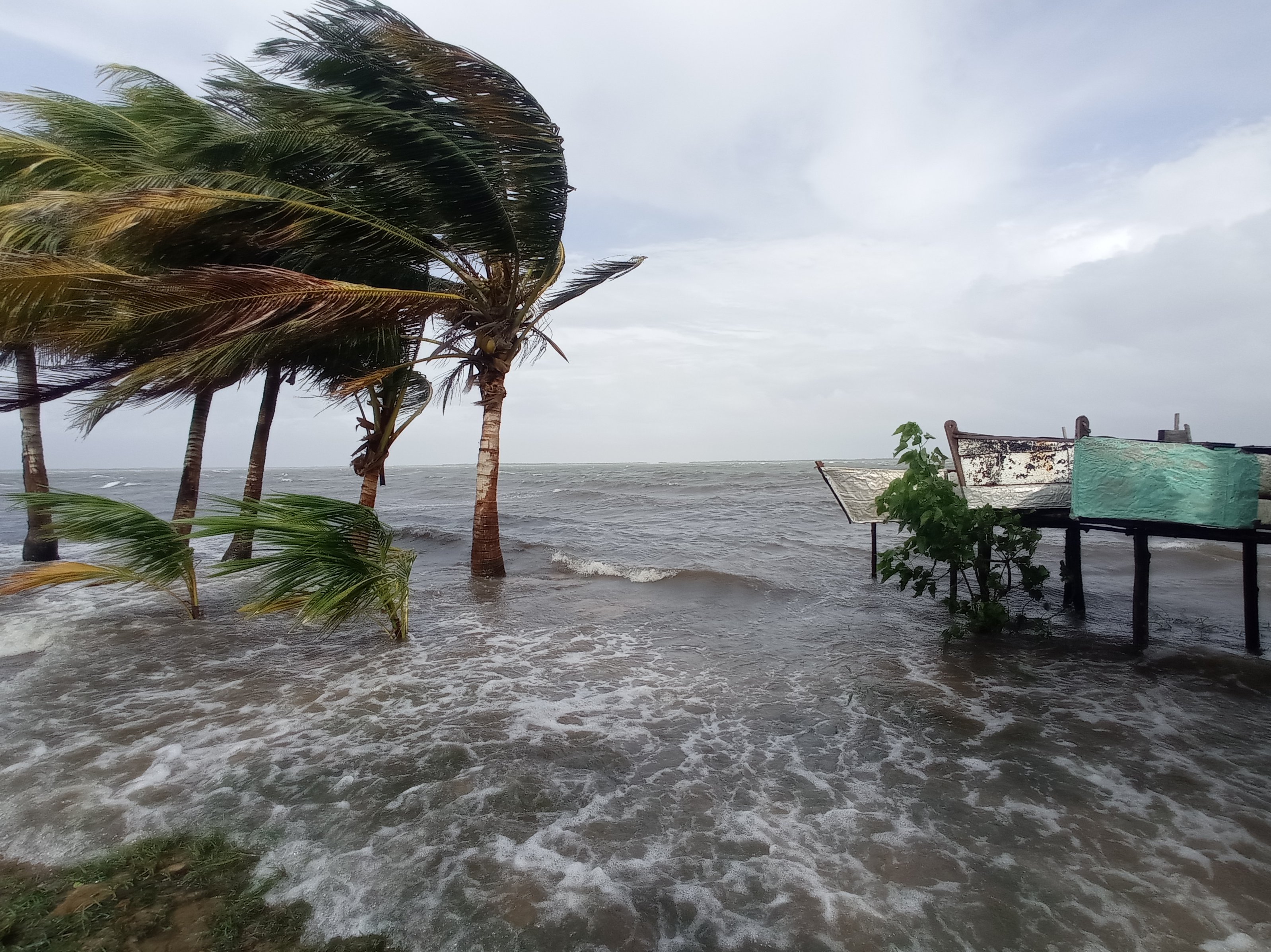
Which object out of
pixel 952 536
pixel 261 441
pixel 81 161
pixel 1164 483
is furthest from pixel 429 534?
pixel 1164 483

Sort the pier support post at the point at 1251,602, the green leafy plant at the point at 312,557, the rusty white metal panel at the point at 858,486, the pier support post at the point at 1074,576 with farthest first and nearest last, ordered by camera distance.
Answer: the rusty white metal panel at the point at 858,486 < the pier support post at the point at 1074,576 < the pier support post at the point at 1251,602 < the green leafy plant at the point at 312,557

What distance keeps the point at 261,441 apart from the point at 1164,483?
1212 cm

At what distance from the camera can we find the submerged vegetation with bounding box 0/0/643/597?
6246 millimetres

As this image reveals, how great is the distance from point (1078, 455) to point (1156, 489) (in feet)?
2.45

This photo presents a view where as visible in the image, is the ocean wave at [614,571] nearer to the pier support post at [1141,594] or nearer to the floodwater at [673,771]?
the floodwater at [673,771]

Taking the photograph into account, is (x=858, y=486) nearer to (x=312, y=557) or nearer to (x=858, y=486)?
(x=858, y=486)

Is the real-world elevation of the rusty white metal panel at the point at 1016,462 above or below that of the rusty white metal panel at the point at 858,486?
above

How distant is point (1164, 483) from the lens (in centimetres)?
655

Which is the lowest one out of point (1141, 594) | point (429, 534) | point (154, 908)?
point (429, 534)

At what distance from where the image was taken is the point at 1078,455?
7008mm

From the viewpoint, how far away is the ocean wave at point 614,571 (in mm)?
11523

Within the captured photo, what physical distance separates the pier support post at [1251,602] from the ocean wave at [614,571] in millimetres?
7458

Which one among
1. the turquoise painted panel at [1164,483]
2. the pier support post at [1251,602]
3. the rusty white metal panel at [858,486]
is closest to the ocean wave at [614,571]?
the rusty white metal panel at [858,486]

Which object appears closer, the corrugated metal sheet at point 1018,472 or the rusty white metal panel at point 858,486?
the corrugated metal sheet at point 1018,472
